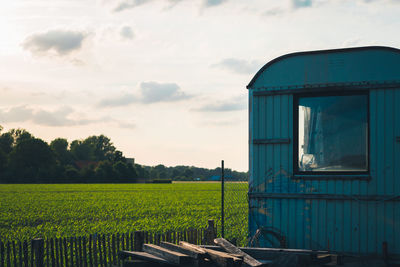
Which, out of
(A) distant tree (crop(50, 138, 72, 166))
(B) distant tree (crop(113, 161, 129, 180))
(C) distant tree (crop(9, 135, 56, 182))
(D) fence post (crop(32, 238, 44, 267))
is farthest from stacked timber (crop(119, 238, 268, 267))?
(A) distant tree (crop(50, 138, 72, 166))

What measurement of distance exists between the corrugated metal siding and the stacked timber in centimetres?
191

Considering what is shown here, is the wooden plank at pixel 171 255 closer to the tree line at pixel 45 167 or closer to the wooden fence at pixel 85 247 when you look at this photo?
the wooden fence at pixel 85 247

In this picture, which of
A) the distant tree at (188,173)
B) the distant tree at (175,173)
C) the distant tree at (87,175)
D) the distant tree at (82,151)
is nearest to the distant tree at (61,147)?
the distant tree at (82,151)

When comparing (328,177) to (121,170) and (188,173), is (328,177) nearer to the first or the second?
(121,170)

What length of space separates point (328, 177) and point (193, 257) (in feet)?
10.2

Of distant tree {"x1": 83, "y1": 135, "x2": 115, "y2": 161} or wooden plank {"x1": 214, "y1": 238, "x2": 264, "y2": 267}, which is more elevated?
distant tree {"x1": 83, "y1": 135, "x2": 115, "y2": 161}

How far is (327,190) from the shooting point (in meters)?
8.23

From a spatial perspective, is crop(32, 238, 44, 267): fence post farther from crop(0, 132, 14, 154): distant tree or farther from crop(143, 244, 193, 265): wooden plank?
crop(0, 132, 14, 154): distant tree

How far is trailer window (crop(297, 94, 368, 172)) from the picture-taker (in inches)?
323

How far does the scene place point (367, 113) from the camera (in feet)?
26.8

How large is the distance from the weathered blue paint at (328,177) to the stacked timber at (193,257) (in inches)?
76.6

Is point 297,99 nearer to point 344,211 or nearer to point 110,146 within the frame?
point 344,211

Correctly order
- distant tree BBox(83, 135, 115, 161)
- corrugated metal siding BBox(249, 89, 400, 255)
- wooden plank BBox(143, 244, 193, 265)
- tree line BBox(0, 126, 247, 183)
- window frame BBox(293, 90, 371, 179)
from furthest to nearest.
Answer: distant tree BBox(83, 135, 115, 161)
tree line BBox(0, 126, 247, 183)
window frame BBox(293, 90, 371, 179)
corrugated metal siding BBox(249, 89, 400, 255)
wooden plank BBox(143, 244, 193, 265)

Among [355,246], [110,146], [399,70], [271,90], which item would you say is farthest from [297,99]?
[110,146]
